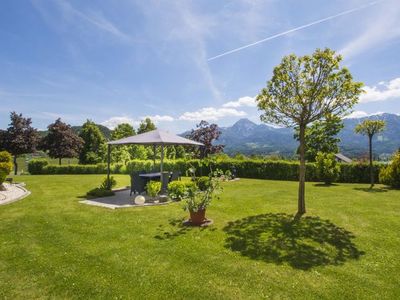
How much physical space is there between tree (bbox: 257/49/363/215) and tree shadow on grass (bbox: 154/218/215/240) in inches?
163

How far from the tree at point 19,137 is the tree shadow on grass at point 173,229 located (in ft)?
74.2

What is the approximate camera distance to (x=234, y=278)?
521 centimetres

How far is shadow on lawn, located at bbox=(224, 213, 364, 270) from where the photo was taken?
612 cm

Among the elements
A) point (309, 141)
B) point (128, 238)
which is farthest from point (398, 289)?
point (309, 141)

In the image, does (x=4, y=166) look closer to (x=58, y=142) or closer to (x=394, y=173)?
(x=58, y=142)

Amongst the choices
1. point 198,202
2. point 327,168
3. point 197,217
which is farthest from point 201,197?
point 327,168

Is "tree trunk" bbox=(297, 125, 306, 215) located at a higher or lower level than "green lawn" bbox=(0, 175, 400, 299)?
higher

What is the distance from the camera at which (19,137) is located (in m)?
25.6

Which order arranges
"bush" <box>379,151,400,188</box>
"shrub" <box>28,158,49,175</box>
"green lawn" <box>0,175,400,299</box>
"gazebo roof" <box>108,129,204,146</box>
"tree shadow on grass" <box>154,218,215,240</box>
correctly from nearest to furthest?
"green lawn" <box>0,175,400,299</box>, "tree shadow on grass" <box>154,218,215,240</box>, "gazebo roof" <box>108,129,204,146</box>, "bush" <box>379,151,400,188</box>, "shrub" <box>28,158,49,175</box>

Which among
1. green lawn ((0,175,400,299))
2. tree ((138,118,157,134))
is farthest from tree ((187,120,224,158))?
green lawn ((0,175,400,299))

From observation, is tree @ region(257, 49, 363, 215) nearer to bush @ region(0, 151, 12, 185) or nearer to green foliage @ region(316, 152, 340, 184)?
green foliage @ region(316, 152, 340, 184)

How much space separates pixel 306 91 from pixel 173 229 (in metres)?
6.13

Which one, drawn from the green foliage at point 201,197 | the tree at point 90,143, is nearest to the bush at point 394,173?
the green foliage at point 201,197

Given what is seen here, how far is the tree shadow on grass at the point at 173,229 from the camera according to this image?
7543 mm
